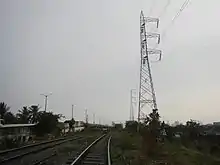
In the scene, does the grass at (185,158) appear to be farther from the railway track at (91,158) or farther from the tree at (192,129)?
the tree at (192,129)

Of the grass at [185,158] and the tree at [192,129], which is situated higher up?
the tree at [192,129]

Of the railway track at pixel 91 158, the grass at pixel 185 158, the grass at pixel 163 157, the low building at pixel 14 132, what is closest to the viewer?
the railway track at pixel 91 158

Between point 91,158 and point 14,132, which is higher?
point 14,132

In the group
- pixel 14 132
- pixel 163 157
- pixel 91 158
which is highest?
pixel 14 132

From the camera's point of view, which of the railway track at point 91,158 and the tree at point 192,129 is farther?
the tree at point 192,129

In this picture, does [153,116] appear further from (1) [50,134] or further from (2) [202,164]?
(1) [50,134]

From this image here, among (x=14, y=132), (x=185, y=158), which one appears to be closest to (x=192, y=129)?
(x=14, y=132)

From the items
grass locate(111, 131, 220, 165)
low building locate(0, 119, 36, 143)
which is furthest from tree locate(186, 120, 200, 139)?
low building locate(0, 119, 36, 143)

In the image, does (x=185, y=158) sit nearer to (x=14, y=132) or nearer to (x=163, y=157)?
(x=163, y=157)

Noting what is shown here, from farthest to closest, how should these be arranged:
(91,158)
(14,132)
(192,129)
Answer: (192,129), (14,132), (91,158)

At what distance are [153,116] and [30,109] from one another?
241 feet

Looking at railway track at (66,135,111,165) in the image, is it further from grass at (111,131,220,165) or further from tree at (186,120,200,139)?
tree at (186,120,200,139)

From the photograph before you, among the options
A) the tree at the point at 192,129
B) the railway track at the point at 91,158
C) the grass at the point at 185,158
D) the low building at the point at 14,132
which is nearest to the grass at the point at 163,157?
the grass at the point at 185,158

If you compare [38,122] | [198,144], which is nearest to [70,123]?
[38,122]
